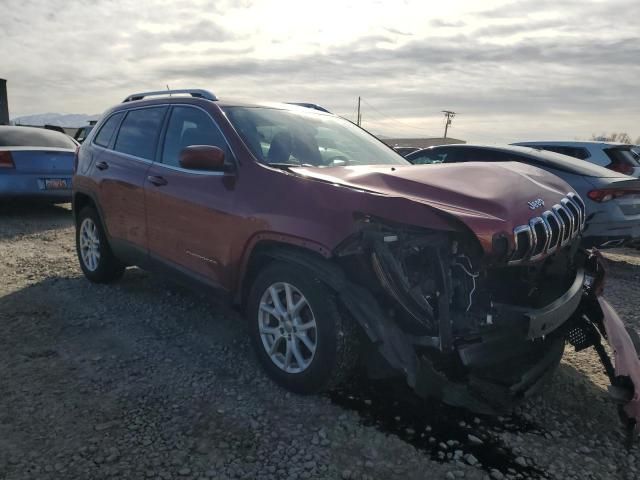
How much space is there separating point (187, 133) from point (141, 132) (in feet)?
2.46

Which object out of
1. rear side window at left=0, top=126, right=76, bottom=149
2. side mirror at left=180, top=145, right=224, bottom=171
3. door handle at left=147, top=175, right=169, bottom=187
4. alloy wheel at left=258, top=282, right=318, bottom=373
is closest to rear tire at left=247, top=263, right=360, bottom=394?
alloy wheel at left=258, top=282, right=318, bottom=373

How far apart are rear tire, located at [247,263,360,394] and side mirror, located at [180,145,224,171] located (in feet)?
2.53

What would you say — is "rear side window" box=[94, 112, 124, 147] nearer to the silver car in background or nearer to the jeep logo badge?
the jeep logo badge

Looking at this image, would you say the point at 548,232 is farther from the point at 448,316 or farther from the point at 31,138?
the point at 31,138

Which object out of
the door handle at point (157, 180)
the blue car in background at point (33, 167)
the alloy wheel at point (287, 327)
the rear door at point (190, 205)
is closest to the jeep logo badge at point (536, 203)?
the alloy wheel at point (287, 327)

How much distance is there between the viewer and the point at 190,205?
12.3 ft

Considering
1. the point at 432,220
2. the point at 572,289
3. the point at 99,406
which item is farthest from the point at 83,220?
the point at 572,289

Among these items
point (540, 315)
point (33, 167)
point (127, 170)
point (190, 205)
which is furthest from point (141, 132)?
point (33, 167)

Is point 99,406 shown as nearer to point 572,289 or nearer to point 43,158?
point 572,289

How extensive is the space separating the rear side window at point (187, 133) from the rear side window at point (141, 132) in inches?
7.6

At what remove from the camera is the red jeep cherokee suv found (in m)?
2.66

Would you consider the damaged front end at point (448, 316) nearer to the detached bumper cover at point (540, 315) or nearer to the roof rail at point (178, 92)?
the detached bumper cover at point (540, 315)

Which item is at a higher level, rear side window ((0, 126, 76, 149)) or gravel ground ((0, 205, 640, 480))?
rear side window ((0, 126, 76, 149))

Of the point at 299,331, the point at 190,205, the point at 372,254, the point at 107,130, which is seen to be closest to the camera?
the point at 372,254
